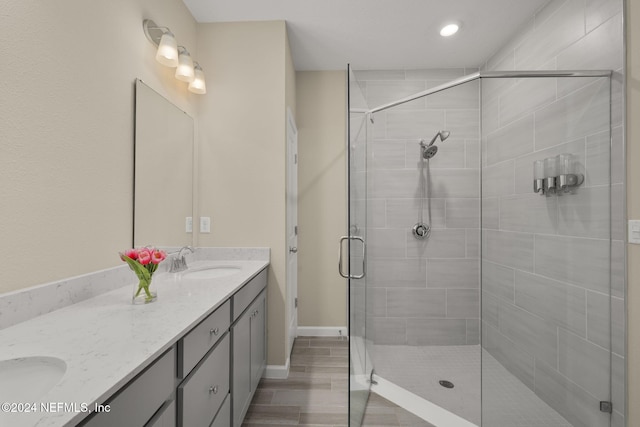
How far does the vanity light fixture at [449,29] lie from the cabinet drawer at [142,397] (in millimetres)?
2802

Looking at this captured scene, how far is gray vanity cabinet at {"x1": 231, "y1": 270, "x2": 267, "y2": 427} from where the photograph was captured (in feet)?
4.65

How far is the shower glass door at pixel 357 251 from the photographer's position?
1528 mm

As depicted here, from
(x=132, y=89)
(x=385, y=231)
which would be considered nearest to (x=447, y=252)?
(x=385, y=231)

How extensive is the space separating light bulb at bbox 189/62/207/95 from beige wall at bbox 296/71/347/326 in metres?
1.11

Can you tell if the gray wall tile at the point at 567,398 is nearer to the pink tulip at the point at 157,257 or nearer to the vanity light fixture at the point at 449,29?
the pink tulip at the point at 157,257

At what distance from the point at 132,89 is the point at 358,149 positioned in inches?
52.6

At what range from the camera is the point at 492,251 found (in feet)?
5.46

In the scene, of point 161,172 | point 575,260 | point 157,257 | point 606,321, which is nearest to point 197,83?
point 161,172

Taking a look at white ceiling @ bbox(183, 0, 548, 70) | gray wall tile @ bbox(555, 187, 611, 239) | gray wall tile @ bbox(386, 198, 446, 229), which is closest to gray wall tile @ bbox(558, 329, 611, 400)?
gray wall tile @ bbox(555, 187, 611, 239)

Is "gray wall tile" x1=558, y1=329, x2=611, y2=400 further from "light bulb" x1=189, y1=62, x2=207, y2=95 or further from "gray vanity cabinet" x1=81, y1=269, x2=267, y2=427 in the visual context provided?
"light bulb" x1=189, y1=62, x2=207, y2=95

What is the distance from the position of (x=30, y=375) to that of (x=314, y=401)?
157cm

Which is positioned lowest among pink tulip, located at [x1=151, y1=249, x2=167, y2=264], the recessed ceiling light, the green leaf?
the green leaf

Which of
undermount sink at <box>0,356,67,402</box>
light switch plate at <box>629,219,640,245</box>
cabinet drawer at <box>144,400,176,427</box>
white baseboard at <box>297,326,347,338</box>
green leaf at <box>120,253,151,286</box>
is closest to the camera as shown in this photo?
undermount sink at <box>0,356,67,402</box>

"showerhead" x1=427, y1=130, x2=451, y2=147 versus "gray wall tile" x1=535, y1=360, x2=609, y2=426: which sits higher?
"showerhead" x1=427, y1=130, x2=451, y2=147
